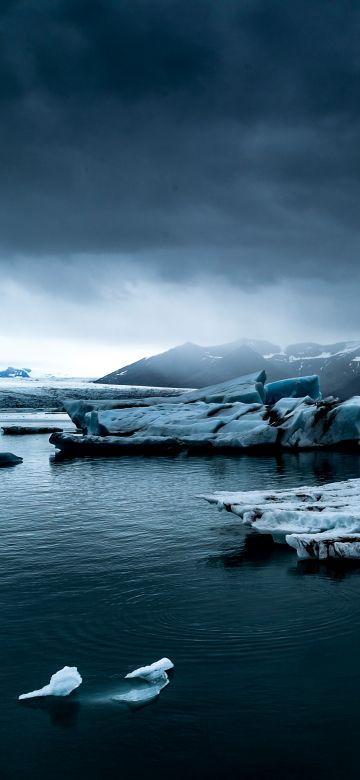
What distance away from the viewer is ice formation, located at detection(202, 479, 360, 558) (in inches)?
366

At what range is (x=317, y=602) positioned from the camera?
7.67m

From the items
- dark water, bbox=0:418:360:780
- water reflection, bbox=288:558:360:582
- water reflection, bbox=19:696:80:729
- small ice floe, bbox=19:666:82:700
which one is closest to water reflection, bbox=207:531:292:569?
dark water, bbox=0:418:360:780

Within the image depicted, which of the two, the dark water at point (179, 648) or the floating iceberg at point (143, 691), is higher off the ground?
the floating iceberg at point (143, 691)

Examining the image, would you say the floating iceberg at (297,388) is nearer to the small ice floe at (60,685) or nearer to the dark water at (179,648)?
the dark water at (179,648)

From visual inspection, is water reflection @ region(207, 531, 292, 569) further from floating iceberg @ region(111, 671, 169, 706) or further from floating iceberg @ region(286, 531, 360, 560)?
floating iceberg @ region(111, 671, 169, 706)

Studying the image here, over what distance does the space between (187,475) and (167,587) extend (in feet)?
42.2

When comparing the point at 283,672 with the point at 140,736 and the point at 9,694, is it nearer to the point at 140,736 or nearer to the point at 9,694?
the point at 140,736

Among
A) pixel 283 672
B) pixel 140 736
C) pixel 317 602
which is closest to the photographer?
pixel 140 736

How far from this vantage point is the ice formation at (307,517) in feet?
30.5

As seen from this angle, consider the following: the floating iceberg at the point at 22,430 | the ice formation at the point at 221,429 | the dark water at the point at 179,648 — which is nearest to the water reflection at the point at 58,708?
the dark water at the point at 179,648

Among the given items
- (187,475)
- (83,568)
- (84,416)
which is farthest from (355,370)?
(83,568)

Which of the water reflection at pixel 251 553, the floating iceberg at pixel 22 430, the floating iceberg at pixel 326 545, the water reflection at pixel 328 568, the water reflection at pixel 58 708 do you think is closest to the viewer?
the water reflection at pixel 58 708

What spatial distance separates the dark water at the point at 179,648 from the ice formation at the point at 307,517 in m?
0.37

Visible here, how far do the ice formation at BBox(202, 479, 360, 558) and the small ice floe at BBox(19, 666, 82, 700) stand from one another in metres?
4.76
